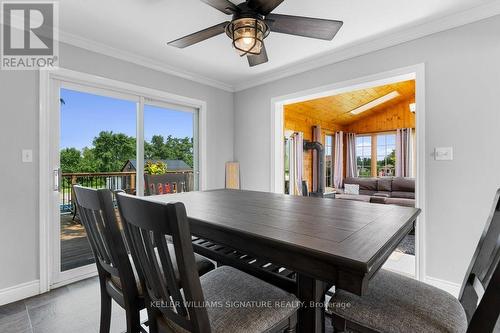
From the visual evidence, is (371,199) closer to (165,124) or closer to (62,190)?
(165,124)

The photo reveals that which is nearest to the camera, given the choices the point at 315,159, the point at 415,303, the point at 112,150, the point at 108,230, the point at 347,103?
the point at 415,303

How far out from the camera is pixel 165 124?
11.4 feet

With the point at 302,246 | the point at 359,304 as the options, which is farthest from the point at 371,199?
the point at 302,246

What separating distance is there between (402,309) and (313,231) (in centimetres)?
45

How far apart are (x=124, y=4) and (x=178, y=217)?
84.0 inches

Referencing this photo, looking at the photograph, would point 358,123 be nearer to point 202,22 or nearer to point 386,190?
point 386,190

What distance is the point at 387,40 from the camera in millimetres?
2576

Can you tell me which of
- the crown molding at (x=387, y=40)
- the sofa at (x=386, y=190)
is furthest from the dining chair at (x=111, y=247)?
the sofa at (x=386, y=190)

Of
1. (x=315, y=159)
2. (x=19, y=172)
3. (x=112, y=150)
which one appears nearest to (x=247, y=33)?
(x=112, y=150)

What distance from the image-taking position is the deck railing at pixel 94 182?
2.62 metres

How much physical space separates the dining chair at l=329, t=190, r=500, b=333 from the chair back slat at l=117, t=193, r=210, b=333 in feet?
1.93

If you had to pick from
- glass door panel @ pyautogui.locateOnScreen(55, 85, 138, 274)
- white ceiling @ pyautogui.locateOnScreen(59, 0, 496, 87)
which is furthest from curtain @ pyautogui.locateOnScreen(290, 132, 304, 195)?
glass door panel @ pyautogui.locateOnScreen(55, 85, 138, 274)

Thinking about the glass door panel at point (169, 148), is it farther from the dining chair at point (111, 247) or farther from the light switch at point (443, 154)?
the light switch at point (443, 154)

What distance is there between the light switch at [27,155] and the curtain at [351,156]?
290 inches
